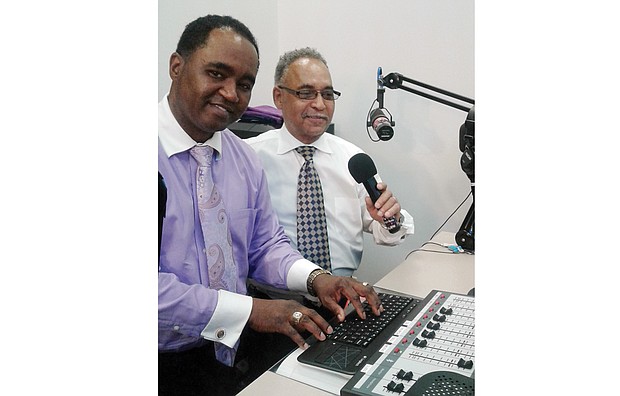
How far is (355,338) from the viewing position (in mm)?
632

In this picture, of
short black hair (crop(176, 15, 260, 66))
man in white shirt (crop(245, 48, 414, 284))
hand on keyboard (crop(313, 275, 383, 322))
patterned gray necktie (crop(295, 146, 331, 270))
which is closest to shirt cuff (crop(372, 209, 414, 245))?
man in white shirt (crop(245, 48, 414, 284))

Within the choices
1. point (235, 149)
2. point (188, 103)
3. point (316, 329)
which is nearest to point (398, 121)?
point (235, 149)

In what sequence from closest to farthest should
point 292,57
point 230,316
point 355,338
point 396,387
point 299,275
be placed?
point 396,387, point 355,338, point 230,316, point 299,275, point 292,57

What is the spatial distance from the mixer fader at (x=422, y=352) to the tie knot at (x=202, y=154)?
1.44 feet

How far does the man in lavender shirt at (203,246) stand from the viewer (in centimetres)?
76

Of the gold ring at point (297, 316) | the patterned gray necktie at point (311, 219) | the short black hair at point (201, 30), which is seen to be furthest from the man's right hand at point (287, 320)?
the short black hair at point (201, 30)

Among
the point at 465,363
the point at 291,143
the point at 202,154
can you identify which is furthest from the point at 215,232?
the point at 465,363

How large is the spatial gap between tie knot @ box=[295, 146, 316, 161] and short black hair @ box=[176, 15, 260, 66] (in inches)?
13.3

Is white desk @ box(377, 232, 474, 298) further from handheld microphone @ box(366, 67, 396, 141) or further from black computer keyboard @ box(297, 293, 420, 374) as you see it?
handheld microphone @ box(366, 67, 396, 141)

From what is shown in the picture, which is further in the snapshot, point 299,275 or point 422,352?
point 299,275

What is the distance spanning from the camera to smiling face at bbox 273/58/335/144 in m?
1.02

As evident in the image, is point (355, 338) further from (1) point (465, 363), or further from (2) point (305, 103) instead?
(2) point (305, 103)

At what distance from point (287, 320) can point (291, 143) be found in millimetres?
503
